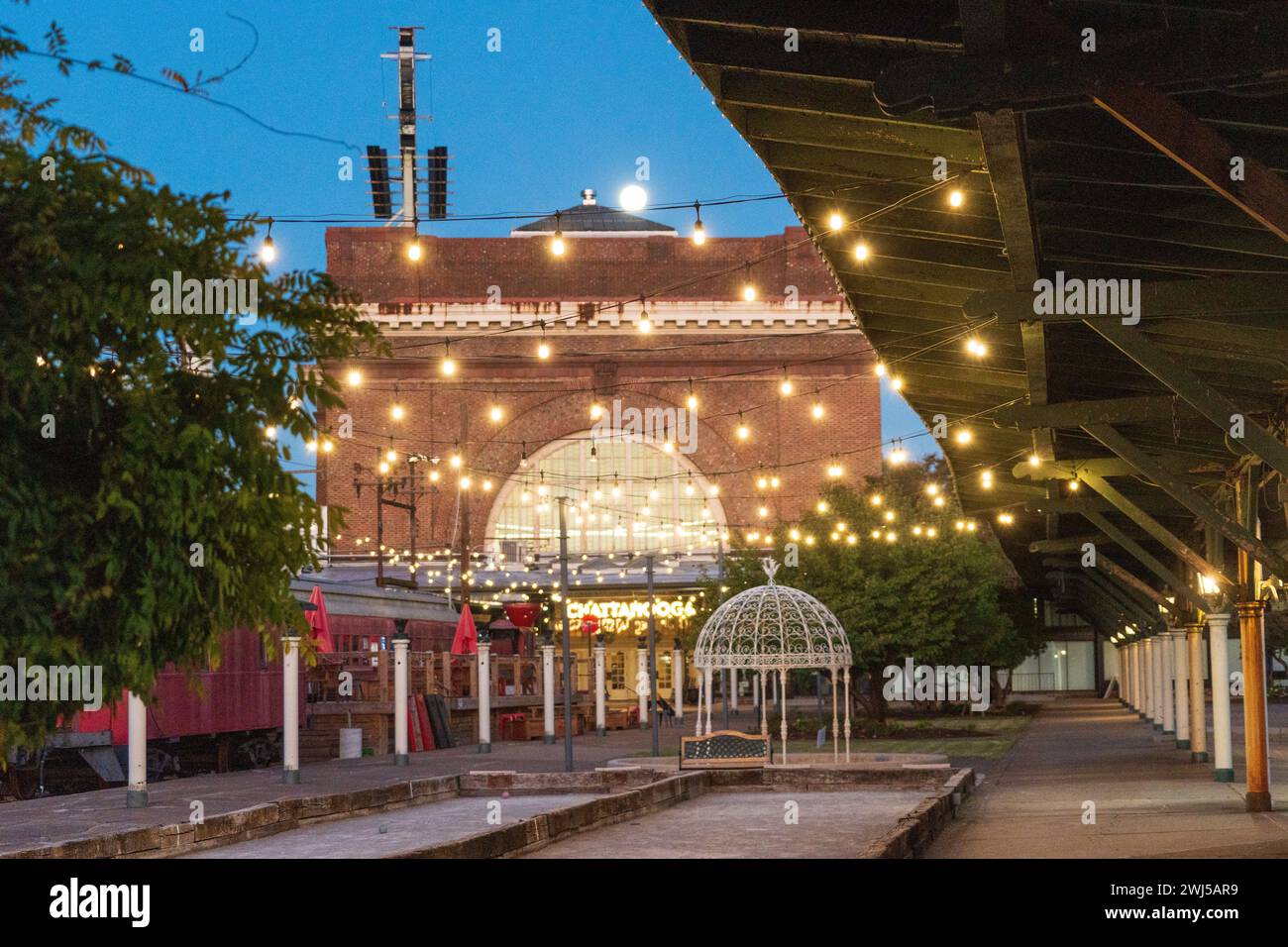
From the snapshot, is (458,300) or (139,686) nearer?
(139,686)

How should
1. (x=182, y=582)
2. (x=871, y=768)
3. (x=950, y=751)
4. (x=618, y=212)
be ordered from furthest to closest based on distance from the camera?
(x=618, y=212)
(x=950, y=751)
(x=871, y=768)
(x=182, y=582)

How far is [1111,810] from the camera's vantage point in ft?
66.5

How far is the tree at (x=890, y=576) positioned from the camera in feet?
144

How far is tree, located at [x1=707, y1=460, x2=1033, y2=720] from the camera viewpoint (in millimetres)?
43906

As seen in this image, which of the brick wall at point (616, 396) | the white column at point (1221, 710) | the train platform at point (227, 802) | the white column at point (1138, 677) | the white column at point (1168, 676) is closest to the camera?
the train platform at point (227, 802)

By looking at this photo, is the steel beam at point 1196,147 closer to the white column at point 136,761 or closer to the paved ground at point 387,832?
the paved ground at point 387,832

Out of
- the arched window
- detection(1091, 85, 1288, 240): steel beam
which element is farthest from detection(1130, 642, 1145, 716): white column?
detection(1091, 85, 1288, 240): steel beam

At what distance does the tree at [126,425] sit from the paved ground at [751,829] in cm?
Answer: 914

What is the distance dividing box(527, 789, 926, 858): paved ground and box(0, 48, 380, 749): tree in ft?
30.0

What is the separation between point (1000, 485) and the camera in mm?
25484

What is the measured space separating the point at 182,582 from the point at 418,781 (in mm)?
18395

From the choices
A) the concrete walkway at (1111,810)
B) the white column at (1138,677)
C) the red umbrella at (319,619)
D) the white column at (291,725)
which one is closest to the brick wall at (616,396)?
the white column at (1138,677)

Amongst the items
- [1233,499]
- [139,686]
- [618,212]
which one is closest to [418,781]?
[1233,499]

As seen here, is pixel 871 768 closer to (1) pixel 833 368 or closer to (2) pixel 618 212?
(1) pixel 833 368
